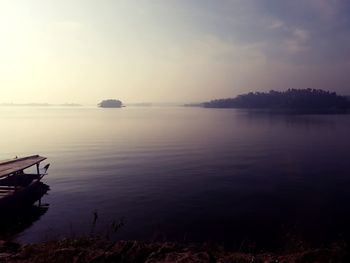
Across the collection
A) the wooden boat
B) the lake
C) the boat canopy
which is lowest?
the lake

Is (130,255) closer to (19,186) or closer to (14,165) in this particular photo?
(19,186)

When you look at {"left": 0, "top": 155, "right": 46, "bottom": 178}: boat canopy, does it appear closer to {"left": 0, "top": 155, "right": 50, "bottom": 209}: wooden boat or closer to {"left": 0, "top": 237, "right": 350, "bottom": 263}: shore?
{"left": 0, "top": 155, "right": 50, "bottom": 209}: wooden boat

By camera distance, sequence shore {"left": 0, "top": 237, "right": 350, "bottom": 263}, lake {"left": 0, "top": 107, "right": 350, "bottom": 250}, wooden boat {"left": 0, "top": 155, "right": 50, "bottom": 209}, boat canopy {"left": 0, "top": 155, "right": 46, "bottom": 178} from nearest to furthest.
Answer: shore {"left": 0, "top": 237, "right": 350, "bottom": 263} < lake {"left": 0, "top": 107, "right": 350, "bottom": 250} < wooden boat {"left": 0, "top": 155, "right": 50, "bottom": 209} < boat canopy {"left": 0, "top": 155, "right": 46, "bottom": 178}

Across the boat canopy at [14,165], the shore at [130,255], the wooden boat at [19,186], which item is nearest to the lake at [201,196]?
the wooden boat at [19,186]

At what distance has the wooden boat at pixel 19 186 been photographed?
3351cm

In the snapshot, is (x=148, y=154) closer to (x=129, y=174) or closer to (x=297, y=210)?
(x=129, y=174)

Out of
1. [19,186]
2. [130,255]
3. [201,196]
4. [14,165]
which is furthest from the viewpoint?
[14,165]

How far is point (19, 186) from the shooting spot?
38500 mm

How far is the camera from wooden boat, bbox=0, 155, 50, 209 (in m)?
33.5

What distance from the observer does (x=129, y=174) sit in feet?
151

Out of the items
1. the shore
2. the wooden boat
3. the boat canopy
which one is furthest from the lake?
the shore

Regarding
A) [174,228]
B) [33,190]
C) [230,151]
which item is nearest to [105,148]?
[230,151]

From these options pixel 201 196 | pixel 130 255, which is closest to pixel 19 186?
pixel 201 196

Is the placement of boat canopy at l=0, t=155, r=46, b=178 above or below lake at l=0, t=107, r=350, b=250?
above
